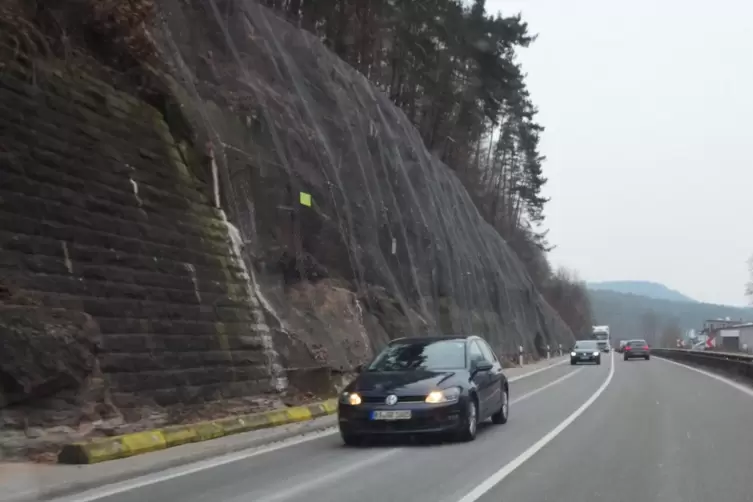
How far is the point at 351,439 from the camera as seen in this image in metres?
12.3

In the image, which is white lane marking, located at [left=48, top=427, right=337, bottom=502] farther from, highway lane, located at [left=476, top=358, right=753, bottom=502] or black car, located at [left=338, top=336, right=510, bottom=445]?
highway lane, located at [left=476, top=358, right=753, bottom=502]

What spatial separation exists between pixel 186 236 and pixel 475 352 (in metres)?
5.38

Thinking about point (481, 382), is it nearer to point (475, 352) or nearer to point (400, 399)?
point (475, 352)

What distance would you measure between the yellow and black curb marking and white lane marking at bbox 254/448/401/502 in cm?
238

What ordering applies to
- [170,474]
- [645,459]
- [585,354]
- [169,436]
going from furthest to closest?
1. [585,354]
2. [169,436]
3. [645,459]
4. [170,474]

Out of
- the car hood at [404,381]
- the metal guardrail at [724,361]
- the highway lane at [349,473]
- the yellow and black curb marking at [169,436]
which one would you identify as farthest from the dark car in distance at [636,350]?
the car hood at [404,381]

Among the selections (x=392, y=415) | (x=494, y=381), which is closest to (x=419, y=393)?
(x=392, y=415)

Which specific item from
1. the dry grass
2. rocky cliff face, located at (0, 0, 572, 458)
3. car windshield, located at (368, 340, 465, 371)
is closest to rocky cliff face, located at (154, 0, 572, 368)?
rocky cliff face, located at (0, 0, 572, 458)

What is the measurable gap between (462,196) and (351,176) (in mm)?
22715

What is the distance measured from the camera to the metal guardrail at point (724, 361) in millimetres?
28772

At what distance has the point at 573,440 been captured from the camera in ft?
41.0

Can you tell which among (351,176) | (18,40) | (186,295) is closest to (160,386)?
(186,295)

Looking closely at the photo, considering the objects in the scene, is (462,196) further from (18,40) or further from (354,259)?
(18,40)

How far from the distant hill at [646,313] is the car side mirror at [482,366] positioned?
14183 cm
